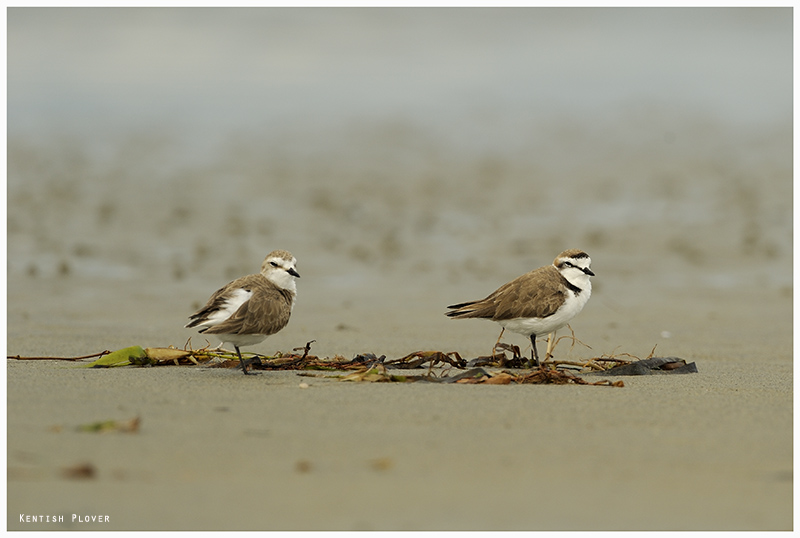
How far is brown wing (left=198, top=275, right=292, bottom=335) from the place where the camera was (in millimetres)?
5555

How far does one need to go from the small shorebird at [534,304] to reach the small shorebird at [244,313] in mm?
1248

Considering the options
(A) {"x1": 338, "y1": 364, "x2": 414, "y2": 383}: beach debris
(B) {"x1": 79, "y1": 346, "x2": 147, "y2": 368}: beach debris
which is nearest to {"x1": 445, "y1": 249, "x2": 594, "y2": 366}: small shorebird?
(A) {"x1": 338, "y1": 364, "x2": 414, "y2": 383}: beach debris

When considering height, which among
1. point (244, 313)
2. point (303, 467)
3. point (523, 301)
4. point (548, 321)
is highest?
point (523, 301)

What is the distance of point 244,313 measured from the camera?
5.63m

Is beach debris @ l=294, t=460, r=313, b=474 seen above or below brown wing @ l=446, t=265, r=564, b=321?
below

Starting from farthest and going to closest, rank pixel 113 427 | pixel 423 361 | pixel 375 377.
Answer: pixel 423 361 < pixel 375 377 < pixel 113 427

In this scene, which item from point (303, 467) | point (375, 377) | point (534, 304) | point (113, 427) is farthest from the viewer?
point (534, 304)

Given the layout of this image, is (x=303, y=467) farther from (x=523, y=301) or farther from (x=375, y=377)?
(x=523, y=301)

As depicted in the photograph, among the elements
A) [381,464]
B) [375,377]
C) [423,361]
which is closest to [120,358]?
[375,377]

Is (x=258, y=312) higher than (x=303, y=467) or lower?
higher

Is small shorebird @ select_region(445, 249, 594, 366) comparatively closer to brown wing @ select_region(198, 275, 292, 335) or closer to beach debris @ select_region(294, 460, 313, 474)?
brown wing @ select_region(198, 275, 292, 335)

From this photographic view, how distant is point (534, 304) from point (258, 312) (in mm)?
1899

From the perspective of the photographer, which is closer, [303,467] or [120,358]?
[303,467]

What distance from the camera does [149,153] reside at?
1923cm
